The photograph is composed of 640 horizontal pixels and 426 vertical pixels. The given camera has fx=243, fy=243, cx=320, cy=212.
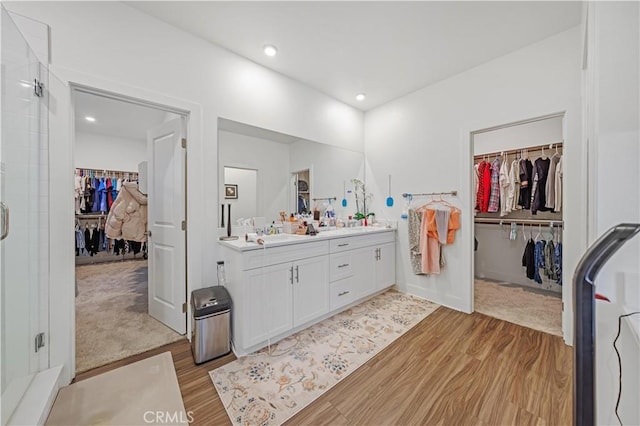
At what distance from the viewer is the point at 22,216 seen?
1.47 meters

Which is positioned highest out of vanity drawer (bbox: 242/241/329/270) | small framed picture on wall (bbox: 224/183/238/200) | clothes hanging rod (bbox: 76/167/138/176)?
clothes hanging rod (bbox: 76/167/138/176)

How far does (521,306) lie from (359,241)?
2.04m

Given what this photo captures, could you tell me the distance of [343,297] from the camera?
8.70 feet

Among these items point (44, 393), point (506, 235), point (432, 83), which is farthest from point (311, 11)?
point (506, 235)

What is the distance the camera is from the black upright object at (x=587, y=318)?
654 millimetres

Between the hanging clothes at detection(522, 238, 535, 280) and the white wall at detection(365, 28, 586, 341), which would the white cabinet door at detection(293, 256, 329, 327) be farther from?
the hanging clothes at detection(522, 238, 535, 280)

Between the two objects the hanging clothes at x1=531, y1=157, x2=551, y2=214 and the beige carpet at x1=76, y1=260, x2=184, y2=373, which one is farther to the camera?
the hanging clothes at x1=531, y1=157, x2=551, y2=214

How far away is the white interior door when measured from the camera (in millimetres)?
2244

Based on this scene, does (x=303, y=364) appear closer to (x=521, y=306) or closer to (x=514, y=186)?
(x=521, y=306)

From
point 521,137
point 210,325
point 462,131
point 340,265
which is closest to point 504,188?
point 521,137

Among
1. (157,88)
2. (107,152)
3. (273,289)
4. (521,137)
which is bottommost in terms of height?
(273,289)

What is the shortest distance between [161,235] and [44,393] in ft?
4.32

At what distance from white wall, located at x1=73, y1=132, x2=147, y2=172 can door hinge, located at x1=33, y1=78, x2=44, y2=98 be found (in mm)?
4324

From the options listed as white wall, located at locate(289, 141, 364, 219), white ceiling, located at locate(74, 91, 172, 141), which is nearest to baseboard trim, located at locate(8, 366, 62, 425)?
white wall, located at locate(289, 141, 364, 219)
